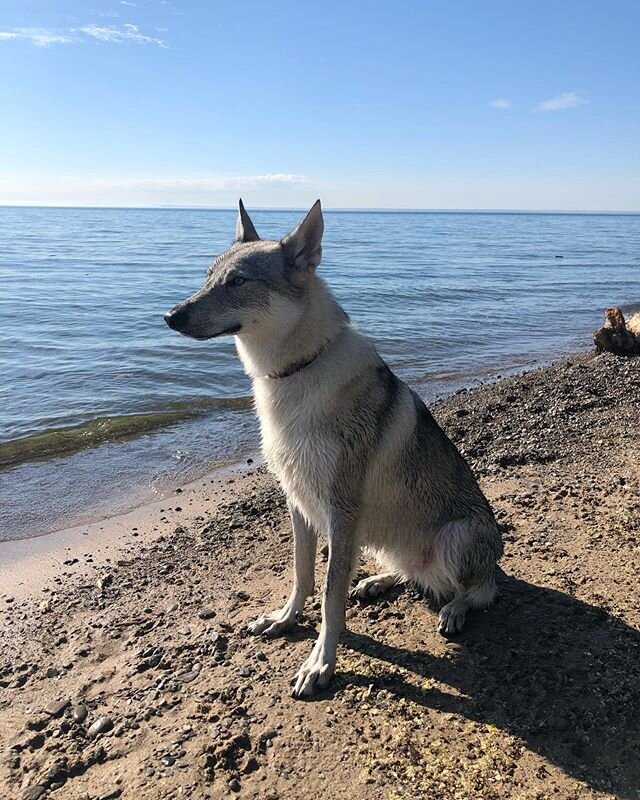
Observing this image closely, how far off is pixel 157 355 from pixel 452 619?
11670 mm

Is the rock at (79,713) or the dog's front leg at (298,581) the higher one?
the dog's front leg at (298,581)

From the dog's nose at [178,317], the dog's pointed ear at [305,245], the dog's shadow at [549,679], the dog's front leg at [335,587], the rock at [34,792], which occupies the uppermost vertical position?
the dog's pointed ear at [305,245]

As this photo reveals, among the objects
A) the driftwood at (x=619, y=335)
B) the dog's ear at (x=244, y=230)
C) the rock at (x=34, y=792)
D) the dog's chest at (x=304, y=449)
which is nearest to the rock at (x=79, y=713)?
the rock at (x=34, y=792)

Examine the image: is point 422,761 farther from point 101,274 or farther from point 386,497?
point 101,274

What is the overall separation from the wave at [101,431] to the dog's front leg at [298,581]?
5.75 m

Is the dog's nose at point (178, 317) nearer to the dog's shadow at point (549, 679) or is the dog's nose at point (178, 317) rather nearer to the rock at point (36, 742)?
the dog's shadow at point (549, 679)

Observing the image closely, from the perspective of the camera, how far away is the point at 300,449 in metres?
3.98

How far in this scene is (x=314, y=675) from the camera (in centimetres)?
378

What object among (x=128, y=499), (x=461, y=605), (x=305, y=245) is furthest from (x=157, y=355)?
(x=461, y=605)

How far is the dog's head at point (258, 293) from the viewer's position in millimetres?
3992

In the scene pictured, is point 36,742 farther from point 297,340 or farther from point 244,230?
point 244,230

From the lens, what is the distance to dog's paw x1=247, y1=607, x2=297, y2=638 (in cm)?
443

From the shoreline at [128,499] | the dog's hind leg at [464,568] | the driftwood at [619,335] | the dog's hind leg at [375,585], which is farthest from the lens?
the driftwood at [619,335]

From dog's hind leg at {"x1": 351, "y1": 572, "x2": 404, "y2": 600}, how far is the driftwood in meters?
9.69
